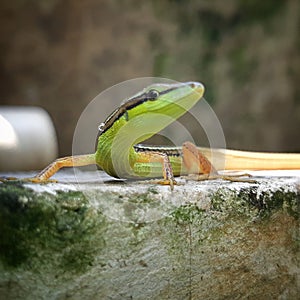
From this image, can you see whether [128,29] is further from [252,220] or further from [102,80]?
[252,220]

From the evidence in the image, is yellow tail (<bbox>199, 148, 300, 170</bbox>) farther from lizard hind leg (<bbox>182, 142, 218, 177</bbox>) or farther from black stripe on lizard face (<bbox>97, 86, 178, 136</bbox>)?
black stripe on lizard face (<bbox>97, 86, 178, 136</bbox>)

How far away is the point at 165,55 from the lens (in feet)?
23.2

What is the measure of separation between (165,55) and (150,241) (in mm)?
5570

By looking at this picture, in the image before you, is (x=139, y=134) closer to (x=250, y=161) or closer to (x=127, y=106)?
(x=127, y=106)

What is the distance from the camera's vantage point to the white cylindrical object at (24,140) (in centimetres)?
427

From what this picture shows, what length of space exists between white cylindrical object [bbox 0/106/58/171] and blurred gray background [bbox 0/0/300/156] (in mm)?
2099

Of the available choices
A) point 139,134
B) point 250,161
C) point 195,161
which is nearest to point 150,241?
point 139,134

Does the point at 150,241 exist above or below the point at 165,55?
below

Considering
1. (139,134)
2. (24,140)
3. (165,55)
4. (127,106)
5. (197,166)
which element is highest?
(165,55)

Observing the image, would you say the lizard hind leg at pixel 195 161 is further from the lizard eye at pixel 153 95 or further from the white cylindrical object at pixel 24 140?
the white cylindrical object at pixel 24 140

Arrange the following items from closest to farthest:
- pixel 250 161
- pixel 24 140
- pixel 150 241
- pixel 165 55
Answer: pixel 150 241 → pixel 250 161 → pixel 24 140 → pixel 165 55

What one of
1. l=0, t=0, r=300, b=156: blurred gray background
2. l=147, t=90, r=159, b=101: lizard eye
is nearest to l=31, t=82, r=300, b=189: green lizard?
l=147, t=90, r=159, b=101: lizard eye

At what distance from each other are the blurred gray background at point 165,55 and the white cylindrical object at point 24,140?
210 centimetres

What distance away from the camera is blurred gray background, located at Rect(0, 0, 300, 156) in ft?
22.8
